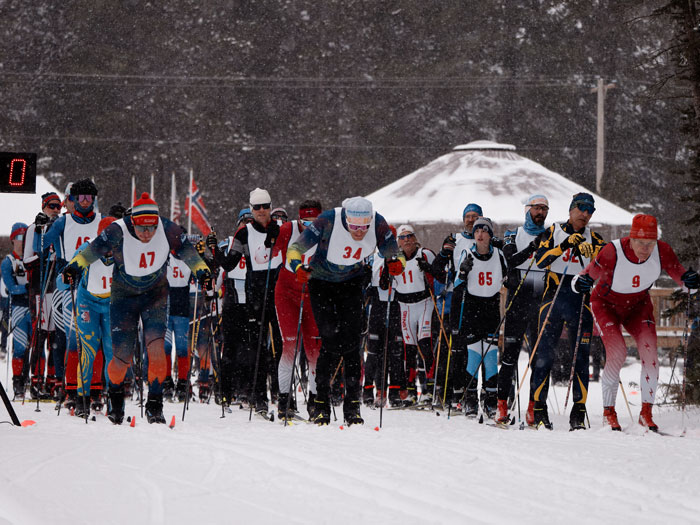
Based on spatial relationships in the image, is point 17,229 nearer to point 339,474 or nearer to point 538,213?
point 538,213

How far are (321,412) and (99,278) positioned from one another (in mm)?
2143

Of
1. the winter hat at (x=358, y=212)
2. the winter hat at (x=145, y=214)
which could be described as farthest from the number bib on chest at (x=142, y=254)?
the winter hat at (x=358, y=212)

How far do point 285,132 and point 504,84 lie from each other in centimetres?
1073

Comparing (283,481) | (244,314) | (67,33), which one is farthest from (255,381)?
(67,33)

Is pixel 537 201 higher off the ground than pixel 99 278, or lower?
higher

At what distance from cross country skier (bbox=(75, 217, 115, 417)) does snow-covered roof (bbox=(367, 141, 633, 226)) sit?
1219 cm

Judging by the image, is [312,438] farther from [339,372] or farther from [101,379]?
[339,372]

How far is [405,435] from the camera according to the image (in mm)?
7273

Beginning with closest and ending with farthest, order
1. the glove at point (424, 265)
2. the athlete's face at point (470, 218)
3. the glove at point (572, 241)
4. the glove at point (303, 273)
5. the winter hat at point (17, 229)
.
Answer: the glove at point (303, 273)
the glove at point (572, 241)
the athlete's face at point (470, 218)
the glove at point (424, 265)
the winter hat at point (17, 229)

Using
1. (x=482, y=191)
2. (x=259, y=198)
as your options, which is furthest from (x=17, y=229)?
(x=482, y=191)

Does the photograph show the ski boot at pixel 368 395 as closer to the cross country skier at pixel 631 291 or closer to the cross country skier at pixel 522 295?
the cross country skier at pixel 522 295

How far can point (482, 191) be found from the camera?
2123cm

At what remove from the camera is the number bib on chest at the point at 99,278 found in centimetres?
840

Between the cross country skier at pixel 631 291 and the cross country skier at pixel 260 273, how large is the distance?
2.62 meters
